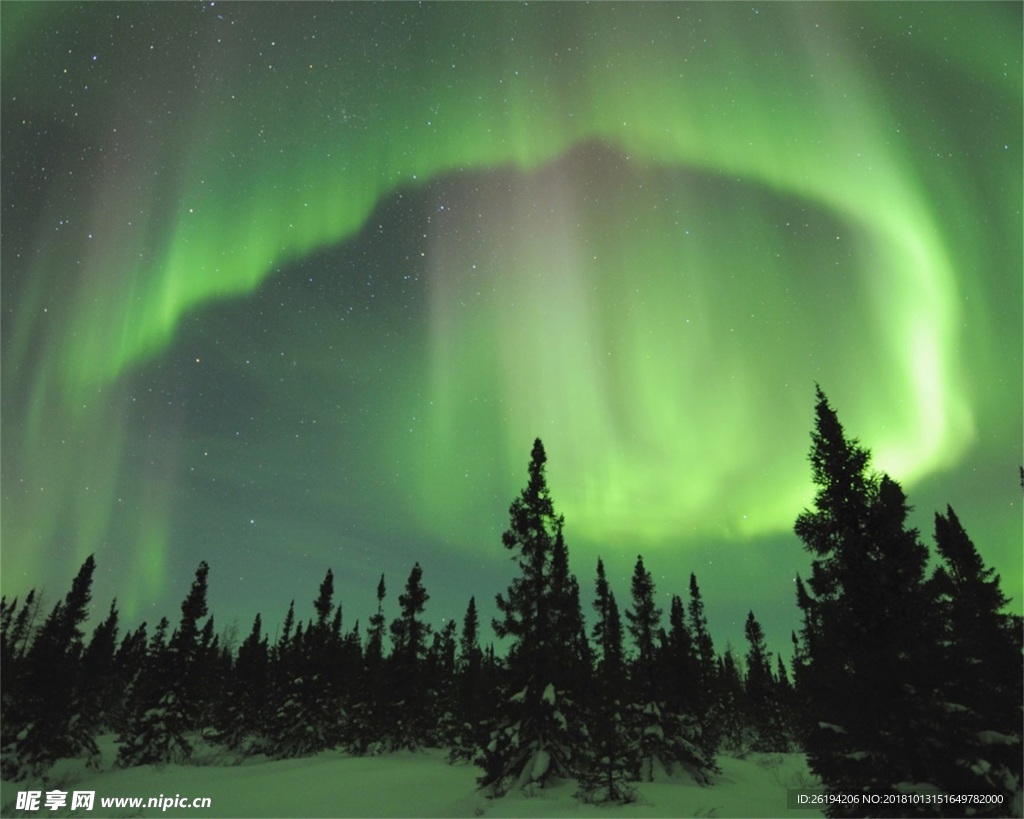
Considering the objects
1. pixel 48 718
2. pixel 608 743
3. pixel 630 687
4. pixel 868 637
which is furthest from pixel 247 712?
pixel 868 637

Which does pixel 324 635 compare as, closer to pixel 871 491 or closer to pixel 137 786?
pixel 137 786

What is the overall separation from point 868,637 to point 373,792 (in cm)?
2191

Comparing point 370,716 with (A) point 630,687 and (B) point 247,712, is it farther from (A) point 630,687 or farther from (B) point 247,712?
(A) point 630,687

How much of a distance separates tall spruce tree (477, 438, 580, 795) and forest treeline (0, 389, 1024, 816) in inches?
3.3

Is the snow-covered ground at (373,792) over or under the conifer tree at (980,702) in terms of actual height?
under

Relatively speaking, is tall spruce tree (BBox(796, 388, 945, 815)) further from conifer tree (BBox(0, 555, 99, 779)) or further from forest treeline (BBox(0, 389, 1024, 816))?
conifer tree (BBox(0, 555, 99, 779))

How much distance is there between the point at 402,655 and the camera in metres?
49.8

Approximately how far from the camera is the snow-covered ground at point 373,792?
65.9 feet

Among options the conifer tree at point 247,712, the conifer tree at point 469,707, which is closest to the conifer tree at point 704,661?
the conifer tree at point 469,707

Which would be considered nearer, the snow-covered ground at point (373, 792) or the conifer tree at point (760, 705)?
the snow-covered ground at point (373, 792)

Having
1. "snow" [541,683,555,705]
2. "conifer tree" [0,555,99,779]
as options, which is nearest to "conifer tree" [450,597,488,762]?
"snow" [541,683,555,705]

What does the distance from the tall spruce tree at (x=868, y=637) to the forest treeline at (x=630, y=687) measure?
0.05 metres

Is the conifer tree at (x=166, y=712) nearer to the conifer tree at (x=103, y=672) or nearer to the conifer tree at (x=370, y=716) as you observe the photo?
the conifer tree at (x=370, y=716)

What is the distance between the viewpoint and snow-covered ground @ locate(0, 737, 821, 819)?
2009 cm
